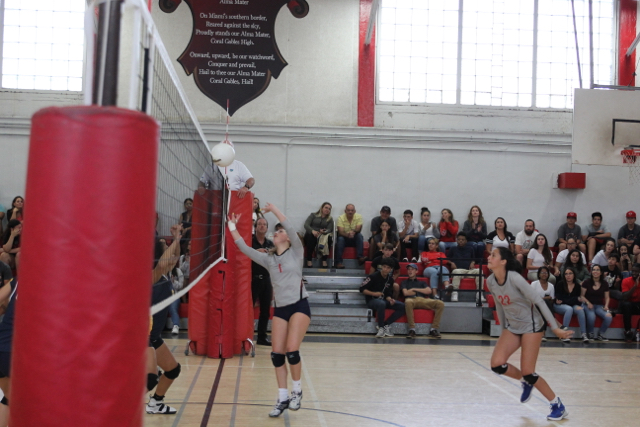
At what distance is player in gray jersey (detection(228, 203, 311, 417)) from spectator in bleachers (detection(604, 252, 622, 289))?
27.9 ft

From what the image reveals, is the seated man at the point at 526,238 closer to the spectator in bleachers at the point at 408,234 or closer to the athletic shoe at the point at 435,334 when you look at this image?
the spectator in bleachers at the point at 408,234

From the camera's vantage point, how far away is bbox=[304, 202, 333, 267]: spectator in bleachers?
47.3 ft

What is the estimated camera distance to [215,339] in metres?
8.71

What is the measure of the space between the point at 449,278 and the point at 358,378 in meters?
5.91

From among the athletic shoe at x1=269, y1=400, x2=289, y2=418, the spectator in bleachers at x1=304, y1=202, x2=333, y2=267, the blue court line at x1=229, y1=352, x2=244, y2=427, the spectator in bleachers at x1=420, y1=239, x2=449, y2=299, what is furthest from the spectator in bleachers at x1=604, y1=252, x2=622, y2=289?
the athletic shoe at x1=269, y1=400, x2=289, y2=418

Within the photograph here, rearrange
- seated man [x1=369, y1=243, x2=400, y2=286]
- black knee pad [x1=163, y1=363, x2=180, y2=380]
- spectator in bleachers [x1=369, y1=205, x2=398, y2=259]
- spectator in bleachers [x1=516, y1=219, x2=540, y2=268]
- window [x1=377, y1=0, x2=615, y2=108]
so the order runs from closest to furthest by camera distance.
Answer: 1. black knee pad [x1=163, y1=363, x2=180, y2=380]
2. seated man [x1=369, y1=243, x2=400, y2=286]
3. spectator in bleachers [x1=516, y1=219, x2=540, y2=268]
4. spectator in bleachers [x1=369, y1=205, x2=398, y2=259]
5. window [x1=377, y1=0, x2=615, y2=108]

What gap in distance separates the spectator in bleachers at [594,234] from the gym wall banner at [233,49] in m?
8.29

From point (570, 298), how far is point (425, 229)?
3949 millimetres

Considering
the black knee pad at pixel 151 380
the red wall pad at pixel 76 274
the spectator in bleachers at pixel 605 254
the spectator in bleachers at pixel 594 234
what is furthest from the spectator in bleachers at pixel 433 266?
the red wall pad at pixel 76 274

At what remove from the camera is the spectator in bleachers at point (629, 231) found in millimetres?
14727

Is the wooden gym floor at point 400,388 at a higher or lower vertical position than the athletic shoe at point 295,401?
lower

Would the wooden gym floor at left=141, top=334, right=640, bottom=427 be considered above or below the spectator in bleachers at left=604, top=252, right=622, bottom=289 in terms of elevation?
below

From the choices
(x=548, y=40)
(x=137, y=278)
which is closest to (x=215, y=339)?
(x=137, y=278)

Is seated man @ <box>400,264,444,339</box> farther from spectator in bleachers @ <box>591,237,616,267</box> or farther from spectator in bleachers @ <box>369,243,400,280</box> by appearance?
spectator in bleachers @ <box>591,237,616,267</box>
